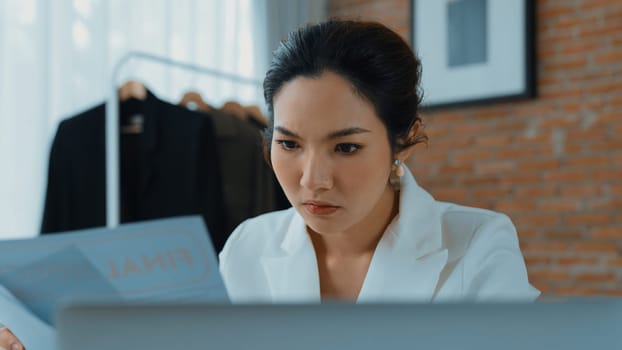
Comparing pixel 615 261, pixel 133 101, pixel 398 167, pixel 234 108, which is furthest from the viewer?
pixel 234 108

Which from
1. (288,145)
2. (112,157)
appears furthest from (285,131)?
(112,157)

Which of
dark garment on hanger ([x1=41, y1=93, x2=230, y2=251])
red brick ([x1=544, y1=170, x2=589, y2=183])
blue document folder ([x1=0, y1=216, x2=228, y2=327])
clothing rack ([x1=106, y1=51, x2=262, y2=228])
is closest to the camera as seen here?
blue document folder ([x1=0, y1=216, x2=228, y2=327])

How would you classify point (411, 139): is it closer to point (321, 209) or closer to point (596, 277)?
point (321, 209)

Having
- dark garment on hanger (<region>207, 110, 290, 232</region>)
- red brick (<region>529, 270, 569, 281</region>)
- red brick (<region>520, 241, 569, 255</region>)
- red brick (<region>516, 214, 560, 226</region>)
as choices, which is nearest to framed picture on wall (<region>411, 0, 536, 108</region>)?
red brick (<region>516, 214, 560, 226</region>)

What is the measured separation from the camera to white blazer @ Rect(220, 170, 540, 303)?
1236mm

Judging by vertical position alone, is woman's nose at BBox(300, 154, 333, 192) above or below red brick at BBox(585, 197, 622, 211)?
above

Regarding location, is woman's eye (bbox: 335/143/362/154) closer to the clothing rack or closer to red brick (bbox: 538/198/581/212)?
the clothing rack

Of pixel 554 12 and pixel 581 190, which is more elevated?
pixel 554 12

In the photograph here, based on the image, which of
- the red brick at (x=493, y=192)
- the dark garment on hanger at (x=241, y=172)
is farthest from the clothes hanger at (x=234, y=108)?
the red brick at (x=493, y=192)

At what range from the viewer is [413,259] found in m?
1.34

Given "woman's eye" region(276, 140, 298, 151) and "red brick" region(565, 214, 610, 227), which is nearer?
"woman's eye" region(276, 140, 298, 151)

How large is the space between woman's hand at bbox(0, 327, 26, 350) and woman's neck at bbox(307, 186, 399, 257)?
0.66 metres

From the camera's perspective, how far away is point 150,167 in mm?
2568

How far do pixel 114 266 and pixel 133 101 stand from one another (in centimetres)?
198
